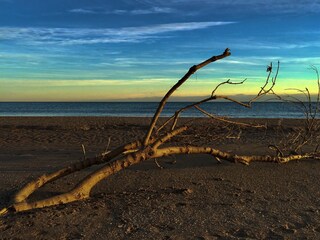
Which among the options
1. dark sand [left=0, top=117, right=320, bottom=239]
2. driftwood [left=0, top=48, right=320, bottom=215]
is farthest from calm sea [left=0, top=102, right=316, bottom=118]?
driftwood [left=0, top=48, right=320, bottom=215]

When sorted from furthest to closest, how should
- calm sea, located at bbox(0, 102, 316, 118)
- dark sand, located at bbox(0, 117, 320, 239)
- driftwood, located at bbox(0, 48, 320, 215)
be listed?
1. calm sea, located at bbox(0, 102, 316, 118)
2. driftwood, located at bbox(0, 48, 320, 215)
3. dark sand, located at bbox(0, 117, 320, 239)

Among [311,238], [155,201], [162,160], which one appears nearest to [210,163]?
[162,160]

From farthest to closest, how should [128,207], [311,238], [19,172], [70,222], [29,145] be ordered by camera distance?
[29,145]
[19,172]
[128,207]
[70,222]
[311,238]

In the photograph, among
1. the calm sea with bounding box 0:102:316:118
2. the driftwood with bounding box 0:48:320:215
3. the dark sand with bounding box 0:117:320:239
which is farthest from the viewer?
the calm sea with bounding box 0:102:316:118

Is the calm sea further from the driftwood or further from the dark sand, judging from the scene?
the driftwood

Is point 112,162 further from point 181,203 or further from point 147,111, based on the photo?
point 147,111

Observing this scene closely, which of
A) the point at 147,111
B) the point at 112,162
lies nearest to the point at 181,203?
the point at 112,162

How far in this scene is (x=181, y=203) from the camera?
499cm

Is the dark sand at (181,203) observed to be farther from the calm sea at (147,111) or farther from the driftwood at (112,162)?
the calm sea at (147,111)

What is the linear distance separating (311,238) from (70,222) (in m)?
2.64

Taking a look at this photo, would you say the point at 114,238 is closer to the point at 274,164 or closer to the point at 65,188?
the point at 65,188

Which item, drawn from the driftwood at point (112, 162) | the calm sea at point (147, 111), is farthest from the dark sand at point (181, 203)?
the calm sea at point (147, 111)

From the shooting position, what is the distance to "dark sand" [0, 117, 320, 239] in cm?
396

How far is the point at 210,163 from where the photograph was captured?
758 cm
